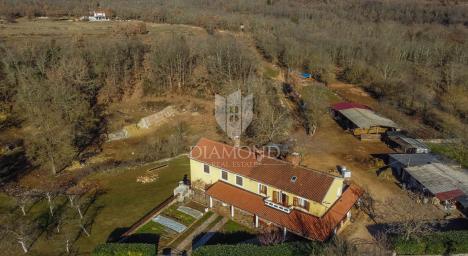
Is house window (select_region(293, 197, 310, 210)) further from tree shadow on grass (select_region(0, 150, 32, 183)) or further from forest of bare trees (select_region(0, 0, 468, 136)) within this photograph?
forest of bare trees (select_region(0, 0, 468, 136))

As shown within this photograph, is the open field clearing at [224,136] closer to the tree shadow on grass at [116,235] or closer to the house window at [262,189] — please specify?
the tree shadow on grass at [116,235]

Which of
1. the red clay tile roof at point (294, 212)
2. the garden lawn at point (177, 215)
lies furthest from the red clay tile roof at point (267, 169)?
the garden lawn at point (177, 215)

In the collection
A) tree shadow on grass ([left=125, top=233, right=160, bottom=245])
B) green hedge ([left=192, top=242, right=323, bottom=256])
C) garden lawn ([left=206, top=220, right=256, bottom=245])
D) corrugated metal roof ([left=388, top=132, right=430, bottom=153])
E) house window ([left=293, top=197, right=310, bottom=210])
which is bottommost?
tree shadow on grass ([left=125, top=233, right=160, bottom=245])

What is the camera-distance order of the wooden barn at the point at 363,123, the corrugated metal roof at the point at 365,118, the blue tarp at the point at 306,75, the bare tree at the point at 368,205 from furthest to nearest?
the blue tarp at the point at 306,75 < the wooden barn at the point at 363,123 < the corrugated metal roof at the point at 365,118 < the bare tree at the point at 368,205

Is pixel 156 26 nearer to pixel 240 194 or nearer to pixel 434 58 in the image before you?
pixel 434 58

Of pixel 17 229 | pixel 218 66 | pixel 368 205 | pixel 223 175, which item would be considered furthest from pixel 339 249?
pixel 218 66

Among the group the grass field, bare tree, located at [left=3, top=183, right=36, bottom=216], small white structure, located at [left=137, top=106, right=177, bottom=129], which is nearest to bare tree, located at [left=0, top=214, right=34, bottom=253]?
the grass field

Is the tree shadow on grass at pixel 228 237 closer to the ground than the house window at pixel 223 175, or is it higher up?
closer to the ground
